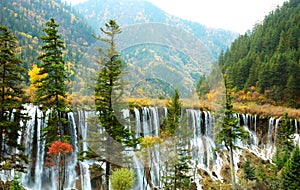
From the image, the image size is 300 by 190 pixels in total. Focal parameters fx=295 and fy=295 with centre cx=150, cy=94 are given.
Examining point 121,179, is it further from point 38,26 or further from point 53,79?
point 38,26

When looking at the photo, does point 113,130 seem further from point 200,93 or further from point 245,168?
point 245,168

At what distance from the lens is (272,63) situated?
127ft

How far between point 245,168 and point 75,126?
12494mm

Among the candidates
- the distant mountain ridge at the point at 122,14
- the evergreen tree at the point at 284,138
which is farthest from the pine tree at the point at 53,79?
the distant mountain ridge at the point at 122,14

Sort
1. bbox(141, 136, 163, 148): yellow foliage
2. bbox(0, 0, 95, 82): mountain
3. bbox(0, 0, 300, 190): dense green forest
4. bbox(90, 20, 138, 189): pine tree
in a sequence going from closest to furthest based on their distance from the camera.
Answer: bbox(90, 20, 138, 189): pine tree < bbox(0, 0, 300, 190): dense green forest < bbox(141, 136, 163, 148): yellow foliage < bbox(0, 0, 95, 82): mountain

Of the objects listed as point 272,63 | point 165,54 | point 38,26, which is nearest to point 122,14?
point 38,26

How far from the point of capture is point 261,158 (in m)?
25.9

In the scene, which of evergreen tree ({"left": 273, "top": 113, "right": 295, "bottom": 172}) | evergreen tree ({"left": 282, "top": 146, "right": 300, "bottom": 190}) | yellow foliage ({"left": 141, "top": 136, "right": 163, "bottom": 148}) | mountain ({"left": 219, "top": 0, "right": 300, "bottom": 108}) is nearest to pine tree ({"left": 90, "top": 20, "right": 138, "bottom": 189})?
yellow foliage ({"left": 141, "top": 136, "right": 163, "bottom": 148})

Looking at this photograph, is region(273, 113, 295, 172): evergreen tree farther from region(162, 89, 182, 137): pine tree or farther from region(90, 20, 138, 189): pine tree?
region(90, 20, 138, 189): pine tree

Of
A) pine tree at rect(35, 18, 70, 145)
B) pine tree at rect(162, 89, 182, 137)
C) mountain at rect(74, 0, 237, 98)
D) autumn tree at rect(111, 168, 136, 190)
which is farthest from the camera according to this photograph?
pine tree at rect(35, 18, 70, 145)

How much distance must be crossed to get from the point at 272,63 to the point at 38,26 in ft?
253

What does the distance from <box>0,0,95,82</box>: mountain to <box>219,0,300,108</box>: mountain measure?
33257mm

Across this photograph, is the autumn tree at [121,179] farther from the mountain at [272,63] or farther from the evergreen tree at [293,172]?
the mountain at [272,63]

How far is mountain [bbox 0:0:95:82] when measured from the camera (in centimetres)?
6988
